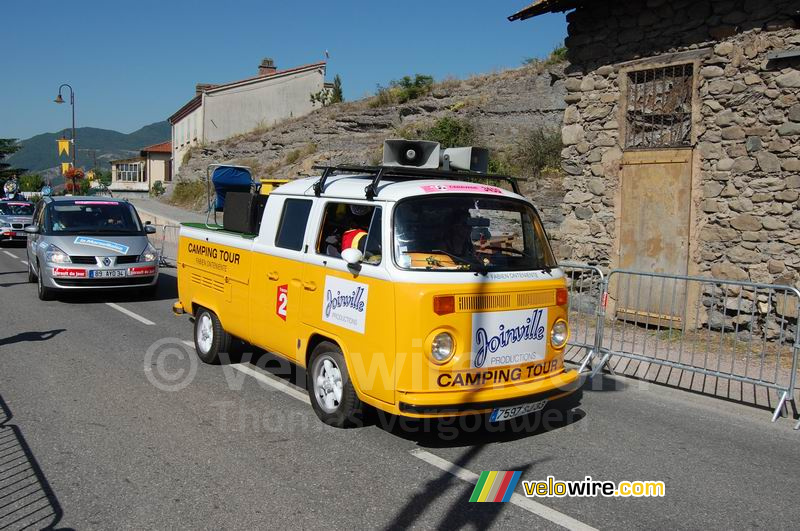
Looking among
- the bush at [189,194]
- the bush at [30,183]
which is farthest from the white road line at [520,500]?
the bush at [30,183]

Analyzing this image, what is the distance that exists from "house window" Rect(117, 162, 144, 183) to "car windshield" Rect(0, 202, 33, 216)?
46.9m

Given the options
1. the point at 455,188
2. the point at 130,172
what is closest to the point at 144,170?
the point at 130,172

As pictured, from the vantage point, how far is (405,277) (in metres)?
5.05

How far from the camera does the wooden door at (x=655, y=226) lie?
1042cm

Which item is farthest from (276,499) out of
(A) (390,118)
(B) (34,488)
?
(A) (390,118)

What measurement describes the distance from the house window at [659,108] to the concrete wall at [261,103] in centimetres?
3568

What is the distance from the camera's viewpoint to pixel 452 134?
23.9 m

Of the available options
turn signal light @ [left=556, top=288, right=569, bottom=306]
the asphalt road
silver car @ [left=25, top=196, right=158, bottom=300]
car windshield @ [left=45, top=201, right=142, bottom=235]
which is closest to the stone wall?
the asphalt road

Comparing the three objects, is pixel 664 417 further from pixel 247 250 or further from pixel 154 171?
pixel 154 171

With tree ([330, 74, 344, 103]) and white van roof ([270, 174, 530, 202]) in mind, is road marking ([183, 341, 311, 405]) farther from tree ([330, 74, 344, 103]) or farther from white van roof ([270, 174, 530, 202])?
tree ([330, 74, 344, 103])

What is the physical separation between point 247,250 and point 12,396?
267cm

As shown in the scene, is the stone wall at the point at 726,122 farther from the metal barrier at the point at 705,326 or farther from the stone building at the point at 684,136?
the metal barrier at the point at 705,326

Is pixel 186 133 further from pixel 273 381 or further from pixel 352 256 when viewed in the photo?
pixel 352 256

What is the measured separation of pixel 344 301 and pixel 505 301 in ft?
4.25
